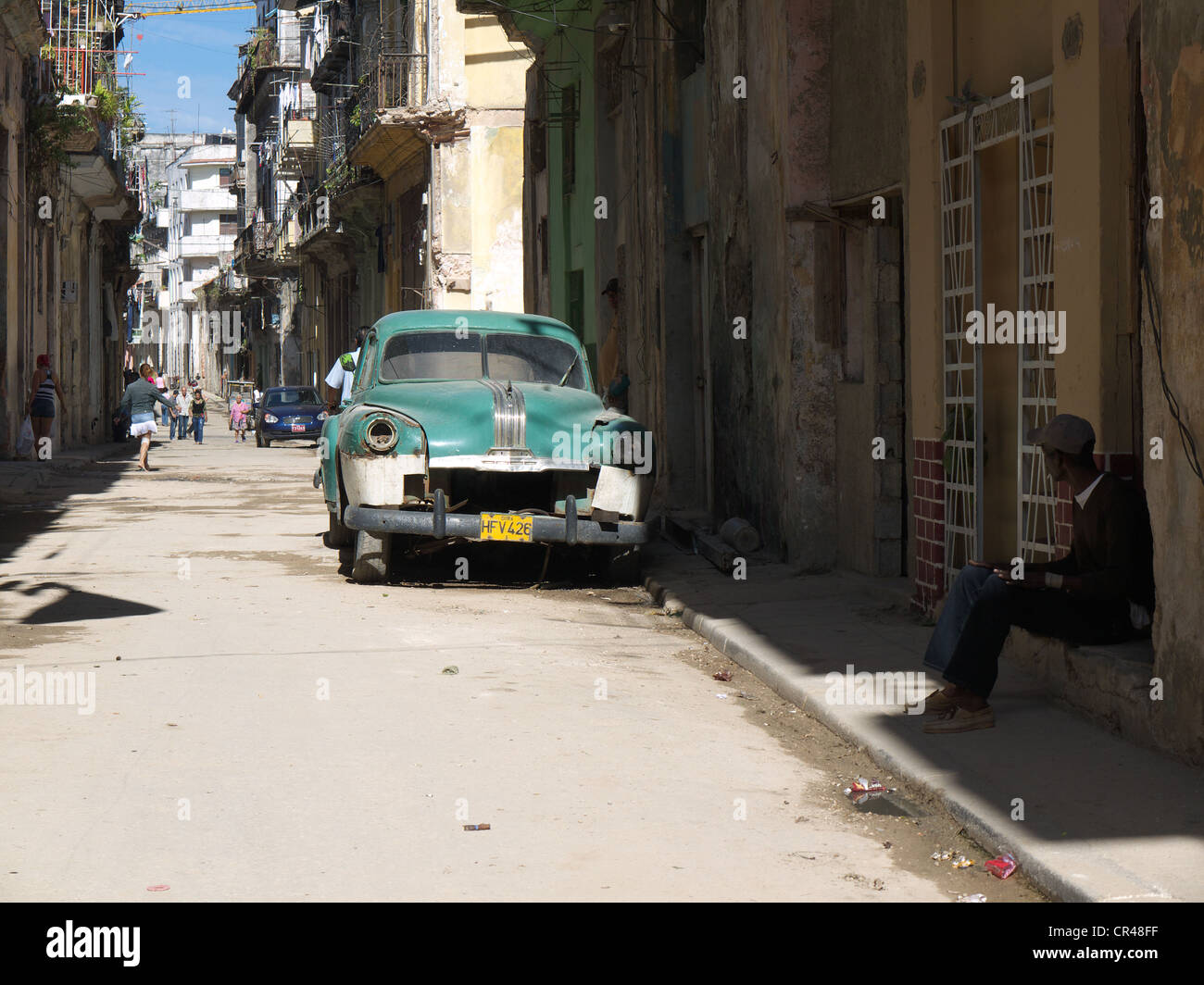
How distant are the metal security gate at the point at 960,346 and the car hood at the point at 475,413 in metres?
3.13

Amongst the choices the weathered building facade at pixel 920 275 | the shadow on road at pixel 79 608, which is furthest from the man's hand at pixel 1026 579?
the shadow on road at pixel 79 608

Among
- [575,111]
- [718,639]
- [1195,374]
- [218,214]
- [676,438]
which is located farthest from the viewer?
[218,214]

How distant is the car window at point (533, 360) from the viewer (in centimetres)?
1302

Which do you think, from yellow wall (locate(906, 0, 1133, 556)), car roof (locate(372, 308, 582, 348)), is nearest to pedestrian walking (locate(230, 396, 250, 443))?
car roof (locate(372, 308, 582, 348))

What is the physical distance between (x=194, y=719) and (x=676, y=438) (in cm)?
1051

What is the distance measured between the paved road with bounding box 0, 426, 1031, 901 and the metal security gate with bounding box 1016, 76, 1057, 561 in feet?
5.33

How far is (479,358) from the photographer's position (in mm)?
13008

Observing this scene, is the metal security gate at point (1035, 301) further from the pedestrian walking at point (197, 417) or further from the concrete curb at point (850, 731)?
the pedestrian walking at point (197, 417)

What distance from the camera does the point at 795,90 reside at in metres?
11.8
